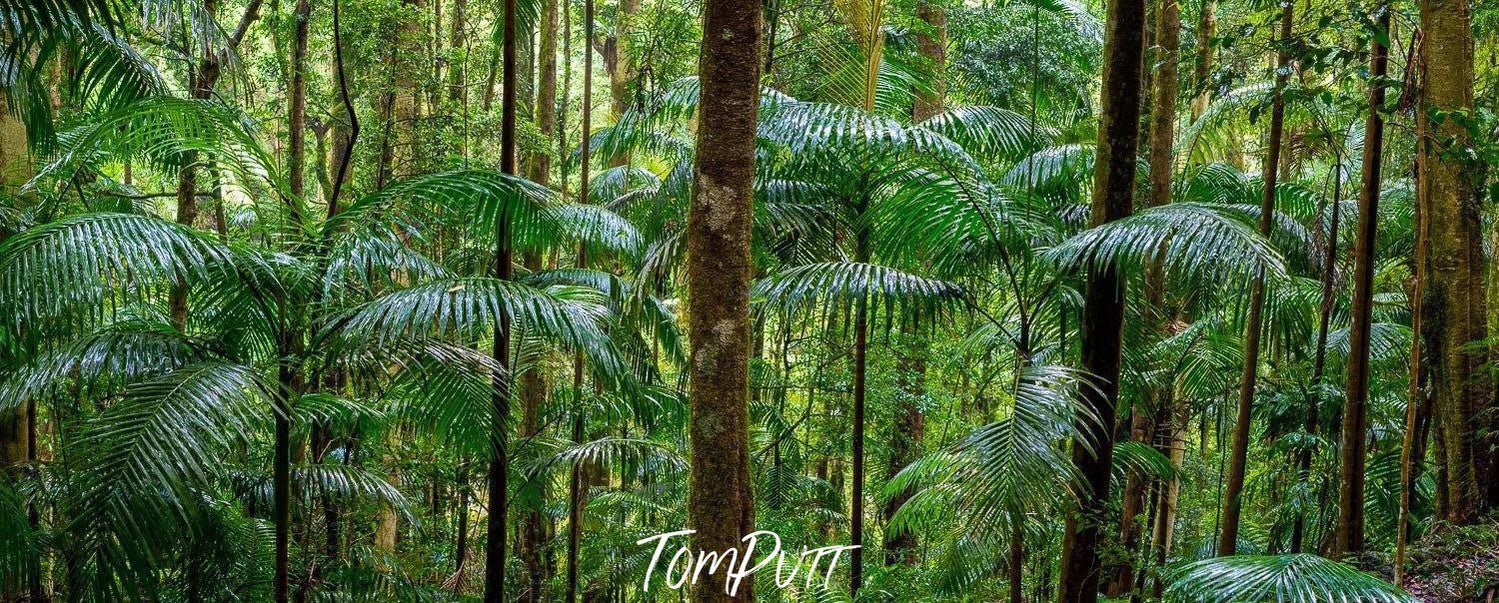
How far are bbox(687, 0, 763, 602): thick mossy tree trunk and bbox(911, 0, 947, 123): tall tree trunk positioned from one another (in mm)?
3332

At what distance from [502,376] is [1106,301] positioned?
96.0 inches

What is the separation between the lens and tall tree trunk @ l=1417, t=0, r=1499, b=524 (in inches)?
156

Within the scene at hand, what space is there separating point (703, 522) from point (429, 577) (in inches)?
241

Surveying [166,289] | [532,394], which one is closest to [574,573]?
[532,394]

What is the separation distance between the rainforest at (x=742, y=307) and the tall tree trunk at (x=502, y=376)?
3cm

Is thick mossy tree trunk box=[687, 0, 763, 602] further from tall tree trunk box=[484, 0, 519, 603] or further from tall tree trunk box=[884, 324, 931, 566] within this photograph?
tall tree trunk box=[884, 324, 931, 566]

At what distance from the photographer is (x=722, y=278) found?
3273 millimetres

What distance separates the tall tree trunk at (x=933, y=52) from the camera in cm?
704

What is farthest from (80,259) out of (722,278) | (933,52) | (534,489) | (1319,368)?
(933,52)

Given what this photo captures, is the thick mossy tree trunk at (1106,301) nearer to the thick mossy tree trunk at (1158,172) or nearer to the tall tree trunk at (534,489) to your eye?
the thick mossy tree trunk at (1158,172)

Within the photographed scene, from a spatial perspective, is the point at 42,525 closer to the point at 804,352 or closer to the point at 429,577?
the point at 429,577

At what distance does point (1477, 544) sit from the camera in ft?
11.4

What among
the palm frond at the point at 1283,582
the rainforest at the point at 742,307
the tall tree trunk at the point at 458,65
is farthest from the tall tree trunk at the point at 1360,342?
the tall tree trunk at the point at 458,65

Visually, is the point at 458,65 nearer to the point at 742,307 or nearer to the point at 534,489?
the point at 534,489
